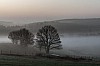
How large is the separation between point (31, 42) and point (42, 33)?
76.8 ft

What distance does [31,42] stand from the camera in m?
120

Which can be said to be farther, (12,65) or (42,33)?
(42,33)

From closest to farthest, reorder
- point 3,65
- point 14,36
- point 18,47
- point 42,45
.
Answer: point 3,65, point 42,45, point 18,47, point 14,36

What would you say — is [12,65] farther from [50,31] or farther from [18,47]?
[18,47]

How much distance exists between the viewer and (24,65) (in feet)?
148

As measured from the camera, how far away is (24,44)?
11994 cm

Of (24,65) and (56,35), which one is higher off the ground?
(56,35)

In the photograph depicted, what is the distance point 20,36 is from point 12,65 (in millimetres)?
77260

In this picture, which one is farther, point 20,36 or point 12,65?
point 20,36

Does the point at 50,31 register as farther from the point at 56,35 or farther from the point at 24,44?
the point at 24,44

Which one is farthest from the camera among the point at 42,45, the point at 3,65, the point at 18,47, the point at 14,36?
the point at 14,36

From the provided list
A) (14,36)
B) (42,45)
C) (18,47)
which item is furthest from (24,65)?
(14,36)

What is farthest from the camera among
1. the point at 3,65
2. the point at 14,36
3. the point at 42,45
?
the point at 14,36

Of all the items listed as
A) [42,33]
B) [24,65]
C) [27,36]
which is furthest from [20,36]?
[24,65]
